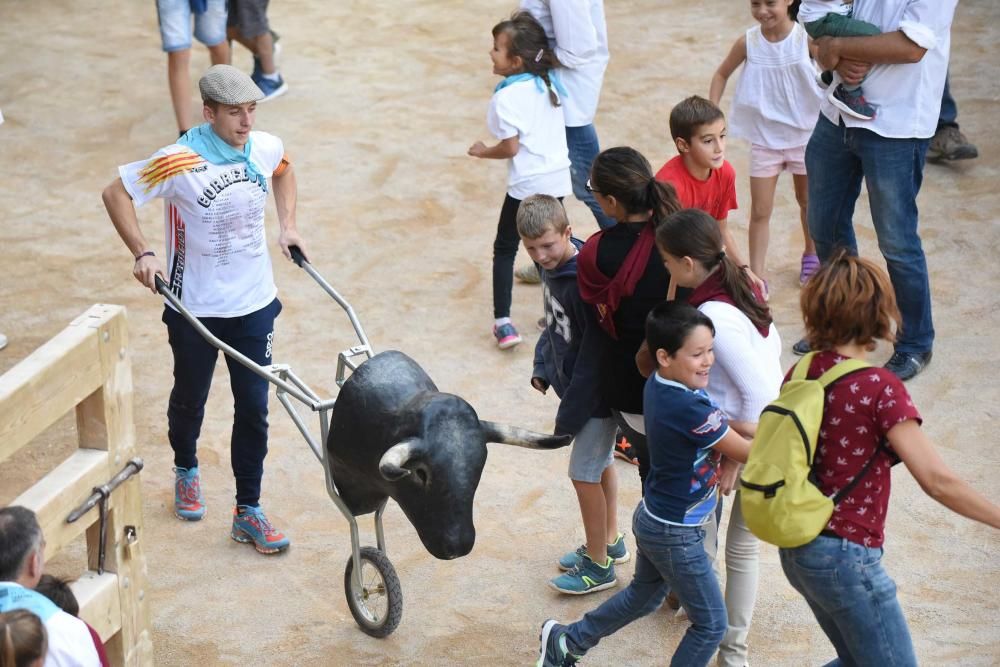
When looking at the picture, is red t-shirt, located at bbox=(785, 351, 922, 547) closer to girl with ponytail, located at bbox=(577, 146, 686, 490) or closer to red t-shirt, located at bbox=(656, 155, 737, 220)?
girl with ponytail, located at bbox=(577, 146, 686, 490)

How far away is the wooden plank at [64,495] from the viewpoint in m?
3.21

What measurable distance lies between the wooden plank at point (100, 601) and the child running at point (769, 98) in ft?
11.6

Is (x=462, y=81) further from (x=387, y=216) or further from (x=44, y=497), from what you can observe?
(x=44, y=497)

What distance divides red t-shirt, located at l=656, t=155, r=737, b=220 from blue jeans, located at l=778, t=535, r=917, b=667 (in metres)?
1.84

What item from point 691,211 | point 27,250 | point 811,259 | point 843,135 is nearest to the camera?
point 691,211

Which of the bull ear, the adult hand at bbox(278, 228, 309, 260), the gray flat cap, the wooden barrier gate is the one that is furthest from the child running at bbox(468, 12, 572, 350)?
the wooden barrier gate

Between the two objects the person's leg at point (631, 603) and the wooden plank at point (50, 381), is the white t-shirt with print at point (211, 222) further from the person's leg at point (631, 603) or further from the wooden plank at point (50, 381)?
Result: the person's leg at point (631, 603)

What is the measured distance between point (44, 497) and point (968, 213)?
17.9ft

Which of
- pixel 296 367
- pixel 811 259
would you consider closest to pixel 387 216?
pixel 296 367

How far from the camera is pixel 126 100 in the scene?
8.76 m

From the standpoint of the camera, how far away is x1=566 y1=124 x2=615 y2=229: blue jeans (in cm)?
619

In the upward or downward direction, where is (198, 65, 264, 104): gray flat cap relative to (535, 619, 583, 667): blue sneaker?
upward

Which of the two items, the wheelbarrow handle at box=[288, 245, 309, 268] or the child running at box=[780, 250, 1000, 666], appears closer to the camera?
the child running at box=[780, 250, 1000, 666]

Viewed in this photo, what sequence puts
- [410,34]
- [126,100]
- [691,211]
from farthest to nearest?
[410,34], [126,100], [691,211]
